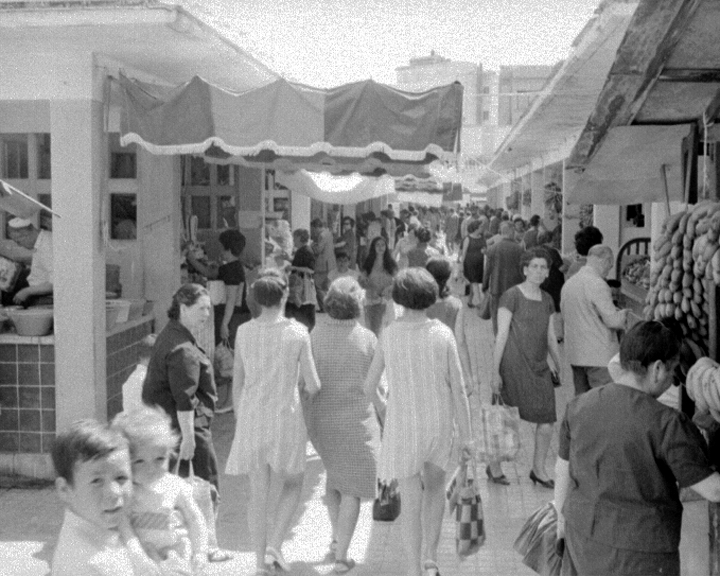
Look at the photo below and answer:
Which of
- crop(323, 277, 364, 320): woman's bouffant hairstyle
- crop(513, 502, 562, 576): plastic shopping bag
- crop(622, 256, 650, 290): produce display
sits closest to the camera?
crop(513, 502, 562, 576): plastic shopping bag

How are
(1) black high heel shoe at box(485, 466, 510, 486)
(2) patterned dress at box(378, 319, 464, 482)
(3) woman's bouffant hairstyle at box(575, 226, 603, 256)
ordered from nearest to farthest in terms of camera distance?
1. (2) patterned dress at box(378, 319, 464, 482)
2. (1) black high heel shoe at box(485, 466, 510, 486)
3. (3) woman's bouffant hairstyle at box(575, 226, 603, 256)

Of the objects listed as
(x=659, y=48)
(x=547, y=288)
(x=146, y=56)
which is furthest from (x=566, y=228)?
(x=659, y=48)

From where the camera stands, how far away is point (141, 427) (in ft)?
10.9

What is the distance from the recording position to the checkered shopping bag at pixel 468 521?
5.63 m

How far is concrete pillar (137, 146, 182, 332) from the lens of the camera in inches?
392

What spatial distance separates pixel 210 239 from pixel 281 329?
683 centimetres

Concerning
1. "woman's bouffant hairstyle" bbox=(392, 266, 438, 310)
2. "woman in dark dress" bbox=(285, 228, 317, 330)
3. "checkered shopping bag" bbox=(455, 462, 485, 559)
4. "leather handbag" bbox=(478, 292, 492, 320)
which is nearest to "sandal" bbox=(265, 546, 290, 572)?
"checkered shopping bag" bbox=(455, 462, 485, 559)

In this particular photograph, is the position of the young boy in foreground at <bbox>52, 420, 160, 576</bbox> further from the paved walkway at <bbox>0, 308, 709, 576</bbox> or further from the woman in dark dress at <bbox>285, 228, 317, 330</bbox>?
the woman in dark dress at <bbox>285, 228, 317, 330</bbox>

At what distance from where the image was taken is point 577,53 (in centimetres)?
819

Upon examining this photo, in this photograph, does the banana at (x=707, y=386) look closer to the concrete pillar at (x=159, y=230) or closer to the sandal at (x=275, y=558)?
the sandal at (x=275, y=558)

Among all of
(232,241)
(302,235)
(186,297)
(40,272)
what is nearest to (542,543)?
(186,297)

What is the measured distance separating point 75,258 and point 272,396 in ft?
8.91

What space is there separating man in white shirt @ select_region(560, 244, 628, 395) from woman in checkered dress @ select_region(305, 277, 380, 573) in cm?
243

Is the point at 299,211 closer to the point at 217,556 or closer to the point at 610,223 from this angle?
the point at 610,223
